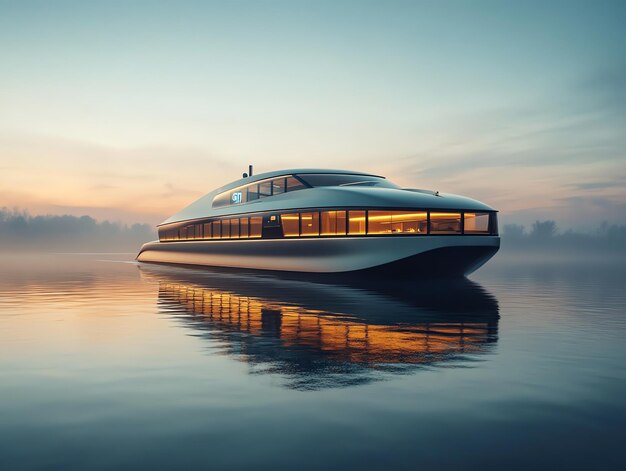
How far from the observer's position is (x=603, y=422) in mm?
5199

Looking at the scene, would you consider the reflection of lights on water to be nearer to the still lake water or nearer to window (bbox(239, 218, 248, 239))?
the still lake water

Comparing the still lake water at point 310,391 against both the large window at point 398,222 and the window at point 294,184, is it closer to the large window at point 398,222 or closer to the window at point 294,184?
the large window at point 398,222

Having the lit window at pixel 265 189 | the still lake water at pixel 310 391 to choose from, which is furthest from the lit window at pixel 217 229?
the still lake water at pixel 310 391

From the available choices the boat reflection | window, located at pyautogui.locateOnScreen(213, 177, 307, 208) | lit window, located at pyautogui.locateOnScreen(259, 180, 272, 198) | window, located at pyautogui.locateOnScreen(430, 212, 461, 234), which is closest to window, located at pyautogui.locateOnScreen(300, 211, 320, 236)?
window, located at pyautogui.locateOnScreen(213, 177, 307, 208)

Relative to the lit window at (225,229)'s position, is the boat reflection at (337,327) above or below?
below

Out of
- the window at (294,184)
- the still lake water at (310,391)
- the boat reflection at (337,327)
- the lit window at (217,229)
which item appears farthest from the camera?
the lit window at (217,229)

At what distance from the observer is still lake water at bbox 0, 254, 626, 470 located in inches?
173

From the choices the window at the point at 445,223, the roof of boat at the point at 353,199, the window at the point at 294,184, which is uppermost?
the window at the point at 294,184

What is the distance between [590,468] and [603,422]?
4.33ft

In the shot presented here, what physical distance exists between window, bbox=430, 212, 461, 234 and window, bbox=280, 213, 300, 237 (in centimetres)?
680

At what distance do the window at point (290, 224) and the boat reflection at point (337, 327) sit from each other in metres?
6.64

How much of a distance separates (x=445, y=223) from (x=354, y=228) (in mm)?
3829

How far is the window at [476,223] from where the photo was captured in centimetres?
2359

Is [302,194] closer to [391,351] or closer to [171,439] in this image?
[391,351]
